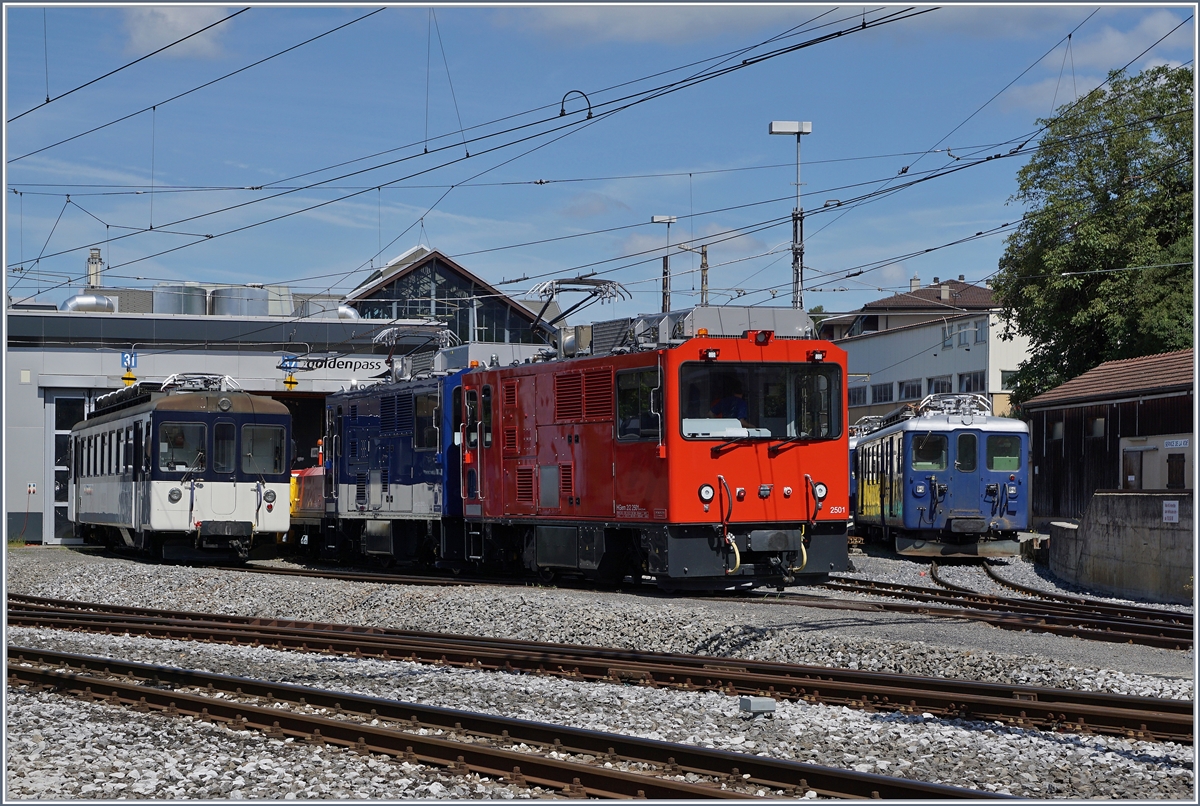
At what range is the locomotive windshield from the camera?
53.8ft

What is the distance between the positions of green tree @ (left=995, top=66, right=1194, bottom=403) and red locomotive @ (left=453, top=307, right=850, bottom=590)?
2319cm

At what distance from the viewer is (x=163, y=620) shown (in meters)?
16.3

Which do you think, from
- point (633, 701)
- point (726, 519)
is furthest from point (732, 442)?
point (633, 701)

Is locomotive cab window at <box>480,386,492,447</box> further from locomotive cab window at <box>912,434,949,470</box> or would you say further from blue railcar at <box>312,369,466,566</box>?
locomotive cab window at <box>912,434,949,470</box>

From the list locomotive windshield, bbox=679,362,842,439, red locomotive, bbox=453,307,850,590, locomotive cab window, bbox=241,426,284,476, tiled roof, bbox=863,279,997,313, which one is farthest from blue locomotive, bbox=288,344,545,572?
tiled roof, bbox=863,279,997,313

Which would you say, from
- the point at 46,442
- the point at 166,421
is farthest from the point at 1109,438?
the point at 46,442

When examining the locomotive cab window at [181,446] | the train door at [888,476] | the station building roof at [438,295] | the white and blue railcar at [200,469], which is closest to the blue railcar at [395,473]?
the white and blue railcar at [200,469]

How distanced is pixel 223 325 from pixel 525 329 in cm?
1883

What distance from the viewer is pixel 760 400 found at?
16.8 metres

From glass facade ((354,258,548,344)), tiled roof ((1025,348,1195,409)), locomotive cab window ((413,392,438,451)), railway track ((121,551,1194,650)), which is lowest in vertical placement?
railway track ((121,551,1194,650))

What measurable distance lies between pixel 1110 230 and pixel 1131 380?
9044 millimetres

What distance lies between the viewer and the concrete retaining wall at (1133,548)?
19781 millimetres

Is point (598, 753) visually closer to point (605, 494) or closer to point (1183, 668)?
point (1183, 668)

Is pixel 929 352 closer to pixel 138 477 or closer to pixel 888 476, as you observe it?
pixel 888 476
